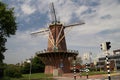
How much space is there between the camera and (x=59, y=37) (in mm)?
75000

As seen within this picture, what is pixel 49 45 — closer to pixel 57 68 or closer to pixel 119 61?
pixel 57 68

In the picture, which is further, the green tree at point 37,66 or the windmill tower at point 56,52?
the green tree at point 37,66

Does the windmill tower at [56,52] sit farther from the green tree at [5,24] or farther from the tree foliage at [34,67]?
the green tree at [5,24]

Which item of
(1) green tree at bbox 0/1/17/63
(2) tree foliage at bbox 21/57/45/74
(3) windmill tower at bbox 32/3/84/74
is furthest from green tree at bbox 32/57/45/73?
(1) green tree at bbox 0/1/17/63

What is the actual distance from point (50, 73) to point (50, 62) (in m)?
3.17

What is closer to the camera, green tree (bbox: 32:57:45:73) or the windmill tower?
the windmill tower

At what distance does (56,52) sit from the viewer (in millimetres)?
72625

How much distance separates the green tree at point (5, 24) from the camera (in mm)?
45625

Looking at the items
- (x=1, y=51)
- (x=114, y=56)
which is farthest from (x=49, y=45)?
(x=114, y=56)

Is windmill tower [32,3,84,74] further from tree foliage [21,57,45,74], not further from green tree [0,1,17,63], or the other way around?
green tree [0,1,17,63]

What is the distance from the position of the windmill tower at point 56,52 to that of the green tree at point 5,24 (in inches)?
1046

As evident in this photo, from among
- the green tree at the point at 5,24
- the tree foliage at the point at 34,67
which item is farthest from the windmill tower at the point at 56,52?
the green tree at the point at 5,24

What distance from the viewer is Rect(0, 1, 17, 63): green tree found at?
150 feet

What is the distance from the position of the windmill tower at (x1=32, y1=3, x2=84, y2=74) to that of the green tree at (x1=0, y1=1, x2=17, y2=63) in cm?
2658
